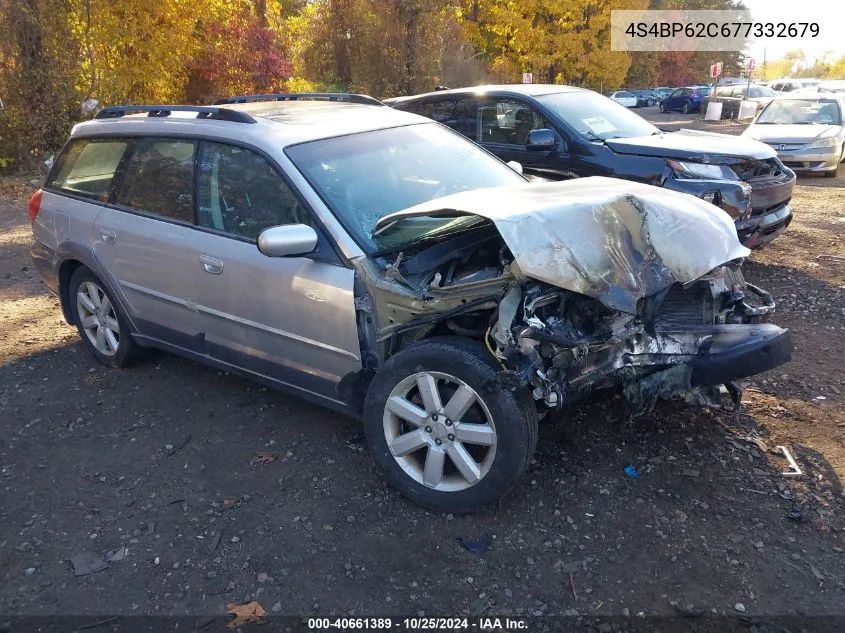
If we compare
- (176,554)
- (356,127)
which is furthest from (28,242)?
(176,554)

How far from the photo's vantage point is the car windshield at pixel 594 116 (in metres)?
6.85

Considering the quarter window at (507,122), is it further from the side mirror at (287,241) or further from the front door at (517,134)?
the side mirror at (287,241)

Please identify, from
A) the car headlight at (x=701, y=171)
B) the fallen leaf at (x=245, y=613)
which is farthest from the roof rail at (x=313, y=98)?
the fallen leaf at (x=245, y=613)

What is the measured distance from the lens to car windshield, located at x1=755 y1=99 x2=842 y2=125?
13773 millimetres

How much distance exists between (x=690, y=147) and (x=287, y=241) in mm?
4510

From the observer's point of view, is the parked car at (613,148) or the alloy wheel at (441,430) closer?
the alloy wheel at (441,430)

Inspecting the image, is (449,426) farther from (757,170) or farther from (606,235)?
(757,170)

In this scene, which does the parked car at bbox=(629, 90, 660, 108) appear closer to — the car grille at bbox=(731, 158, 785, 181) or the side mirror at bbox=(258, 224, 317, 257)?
the car grille at bbox=(731, 158, 785, 181)

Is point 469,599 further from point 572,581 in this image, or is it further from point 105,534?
point 105,534

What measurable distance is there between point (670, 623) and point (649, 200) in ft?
6.24

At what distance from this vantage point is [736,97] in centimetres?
3212

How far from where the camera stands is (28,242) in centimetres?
901

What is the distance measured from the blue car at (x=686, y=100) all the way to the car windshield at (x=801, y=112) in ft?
77.5

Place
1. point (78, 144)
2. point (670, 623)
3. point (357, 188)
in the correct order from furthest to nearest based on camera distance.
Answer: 1. point (78, 144)
2. point (357, 188)
3. point (670, 623)
